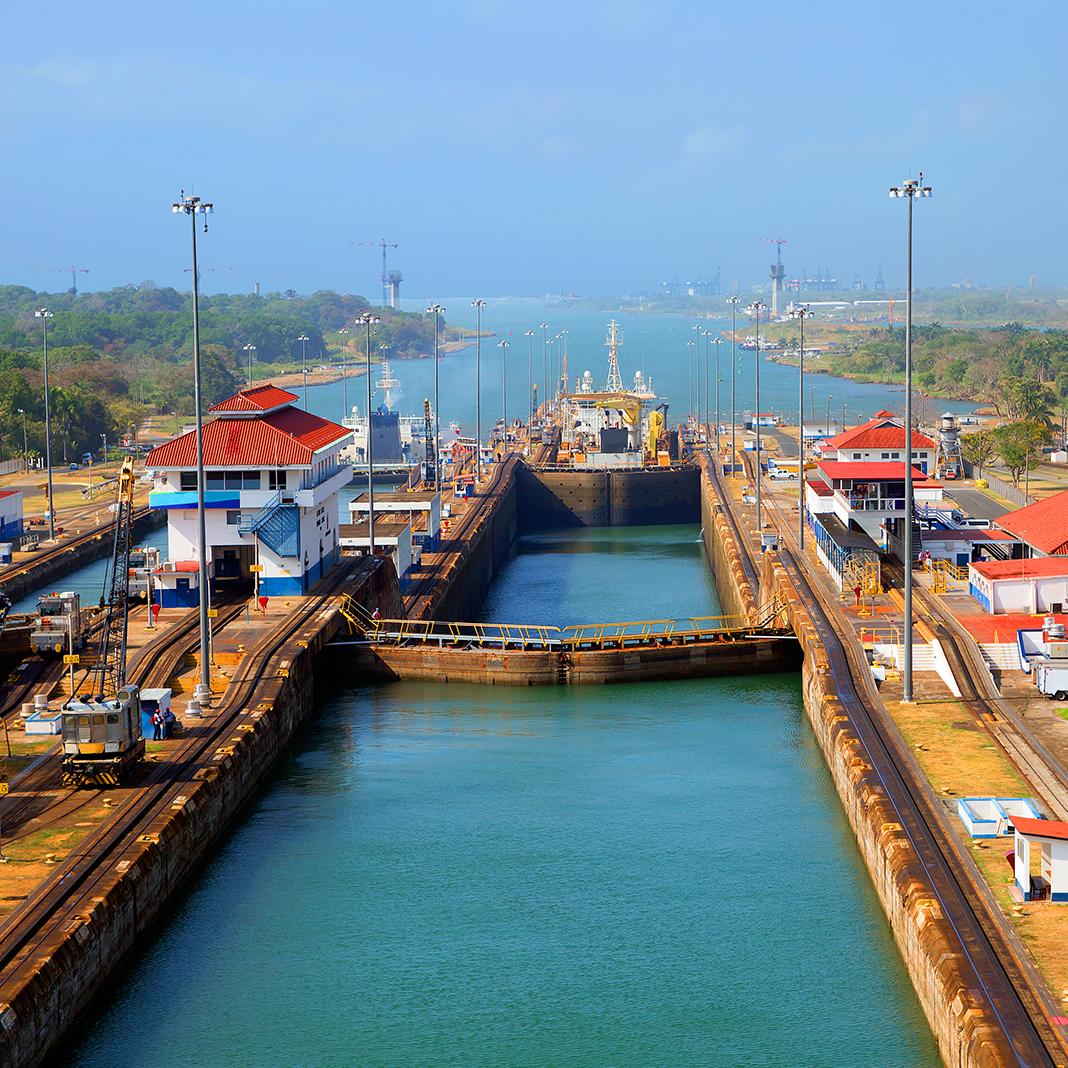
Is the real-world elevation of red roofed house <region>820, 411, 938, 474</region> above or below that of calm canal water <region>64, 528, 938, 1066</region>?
above

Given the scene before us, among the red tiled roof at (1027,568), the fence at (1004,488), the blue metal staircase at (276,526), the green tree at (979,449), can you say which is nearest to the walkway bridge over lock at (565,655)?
the blue metal staircase at (276,526)

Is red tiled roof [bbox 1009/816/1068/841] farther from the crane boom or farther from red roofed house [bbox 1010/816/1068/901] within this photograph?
the crane boom

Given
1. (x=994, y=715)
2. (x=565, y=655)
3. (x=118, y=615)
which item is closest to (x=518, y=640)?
(x=565, y=655)

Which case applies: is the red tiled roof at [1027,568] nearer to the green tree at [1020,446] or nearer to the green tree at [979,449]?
the green tree at [1020,446]

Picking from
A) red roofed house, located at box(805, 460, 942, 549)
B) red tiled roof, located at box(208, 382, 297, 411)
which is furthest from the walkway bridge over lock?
red roofed house, located at box(805, 460, 942, 549)

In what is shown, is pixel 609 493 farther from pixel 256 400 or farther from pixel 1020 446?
pixel 256 400

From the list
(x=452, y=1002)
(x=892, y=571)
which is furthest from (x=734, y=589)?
(x=452, y=1002)
